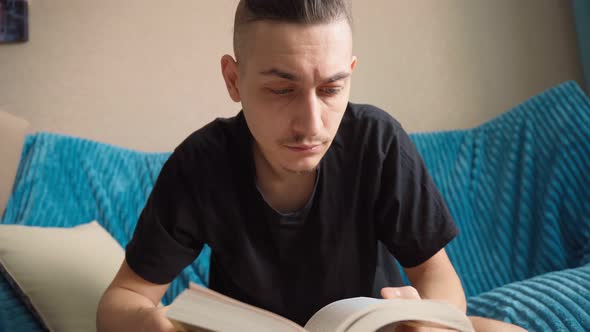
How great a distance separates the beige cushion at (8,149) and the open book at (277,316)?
3.97ft

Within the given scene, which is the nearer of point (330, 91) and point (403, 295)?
point (403, 295)

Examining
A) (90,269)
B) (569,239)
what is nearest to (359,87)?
(569,239)

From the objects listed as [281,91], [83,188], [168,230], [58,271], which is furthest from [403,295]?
[83,188]

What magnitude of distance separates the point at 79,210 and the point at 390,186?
1051 millimetres

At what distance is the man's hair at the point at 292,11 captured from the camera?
823mm

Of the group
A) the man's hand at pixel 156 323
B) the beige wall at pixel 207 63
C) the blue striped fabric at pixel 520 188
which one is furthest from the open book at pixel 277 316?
the beige wall at pixel 207 63

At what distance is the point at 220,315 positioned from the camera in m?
0.55

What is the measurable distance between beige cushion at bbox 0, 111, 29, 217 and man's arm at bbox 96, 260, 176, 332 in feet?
2.49

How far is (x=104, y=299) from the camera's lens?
0.97 meters

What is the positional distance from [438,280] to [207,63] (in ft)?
4.11

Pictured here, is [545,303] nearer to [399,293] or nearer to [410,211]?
[410,211]

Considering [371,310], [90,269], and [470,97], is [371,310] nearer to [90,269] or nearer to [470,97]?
[90,269]

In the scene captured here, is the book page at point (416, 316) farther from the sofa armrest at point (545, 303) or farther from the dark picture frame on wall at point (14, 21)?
the dark picture frame on wall at point (14, 21)

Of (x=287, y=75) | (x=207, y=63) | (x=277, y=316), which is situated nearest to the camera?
(x=277, y=316)
